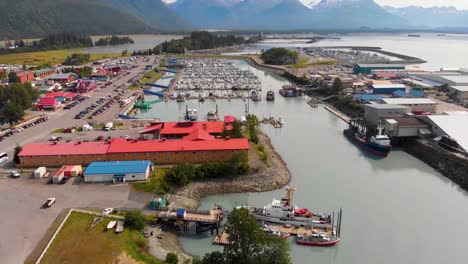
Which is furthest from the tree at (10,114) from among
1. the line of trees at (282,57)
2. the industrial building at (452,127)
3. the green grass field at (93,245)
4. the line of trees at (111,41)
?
the line of trees at (111,41)

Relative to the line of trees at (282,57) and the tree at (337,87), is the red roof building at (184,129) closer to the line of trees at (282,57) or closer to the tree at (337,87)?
the tree at (337,87)

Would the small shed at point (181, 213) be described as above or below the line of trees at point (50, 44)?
below

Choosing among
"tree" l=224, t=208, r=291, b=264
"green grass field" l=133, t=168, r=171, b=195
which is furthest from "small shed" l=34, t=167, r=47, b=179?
"tree" l=224, t=208, r=291, b=264

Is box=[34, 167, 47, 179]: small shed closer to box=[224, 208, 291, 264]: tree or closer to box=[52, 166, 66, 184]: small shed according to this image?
box=[52, 166, 66, 184]: small shed

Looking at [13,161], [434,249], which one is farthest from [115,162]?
[434,249]

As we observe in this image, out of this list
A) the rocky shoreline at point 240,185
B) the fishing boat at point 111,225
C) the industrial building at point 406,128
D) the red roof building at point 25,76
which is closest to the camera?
the fishing boat at point 111,225

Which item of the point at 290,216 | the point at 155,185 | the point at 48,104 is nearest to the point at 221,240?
the point at 290,216
